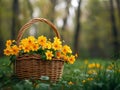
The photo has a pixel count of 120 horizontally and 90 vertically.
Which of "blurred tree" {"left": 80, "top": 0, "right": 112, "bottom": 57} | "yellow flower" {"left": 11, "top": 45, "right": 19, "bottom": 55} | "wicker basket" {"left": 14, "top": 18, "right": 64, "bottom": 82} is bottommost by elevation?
"wicker basket" {"left": 14, "top": 18, "right": 64, "bottom": 82}

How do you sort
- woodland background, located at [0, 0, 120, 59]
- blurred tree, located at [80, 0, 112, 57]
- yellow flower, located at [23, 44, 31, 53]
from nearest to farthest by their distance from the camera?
yellow flower, located at [23, 44, 31, 53] < woodland background, located at [0, 0, 120, 59] < blurred tree, located at [80, 0, 112, 57]

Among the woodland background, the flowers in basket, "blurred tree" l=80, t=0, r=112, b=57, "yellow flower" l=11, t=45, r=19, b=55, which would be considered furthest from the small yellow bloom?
"blurred tree" l=80, t=0, r=112, b=57

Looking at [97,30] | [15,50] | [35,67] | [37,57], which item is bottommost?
[35,67]

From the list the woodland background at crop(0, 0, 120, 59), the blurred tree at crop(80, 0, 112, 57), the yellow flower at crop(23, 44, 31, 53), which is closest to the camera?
the yellow flower at crop(23, 44, 31, 53)

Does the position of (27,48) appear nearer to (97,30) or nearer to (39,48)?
(39,48)

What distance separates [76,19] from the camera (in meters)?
27.8

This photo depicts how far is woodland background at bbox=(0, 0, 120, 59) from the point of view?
20359mm

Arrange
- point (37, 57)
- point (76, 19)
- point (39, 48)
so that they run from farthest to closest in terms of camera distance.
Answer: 1. point (76, 19)
2. point (39, 48)
3. point (37, 57)

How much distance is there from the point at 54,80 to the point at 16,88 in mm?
931

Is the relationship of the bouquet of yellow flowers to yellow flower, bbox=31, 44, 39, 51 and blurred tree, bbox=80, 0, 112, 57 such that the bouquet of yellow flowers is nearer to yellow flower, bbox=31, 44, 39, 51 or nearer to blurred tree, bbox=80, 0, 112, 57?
yellow flower, bbox=31, 44, 39, 51

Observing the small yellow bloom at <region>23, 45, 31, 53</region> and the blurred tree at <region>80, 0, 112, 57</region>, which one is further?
the blurred tree at <region>80, 0, 112, 57</region>

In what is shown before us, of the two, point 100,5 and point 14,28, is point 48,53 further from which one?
point 100,5

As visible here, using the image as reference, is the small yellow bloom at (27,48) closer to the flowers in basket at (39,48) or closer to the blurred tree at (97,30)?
the flowers in basket at (39,48)

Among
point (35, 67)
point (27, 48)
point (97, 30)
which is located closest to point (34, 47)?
point (27, 48)
